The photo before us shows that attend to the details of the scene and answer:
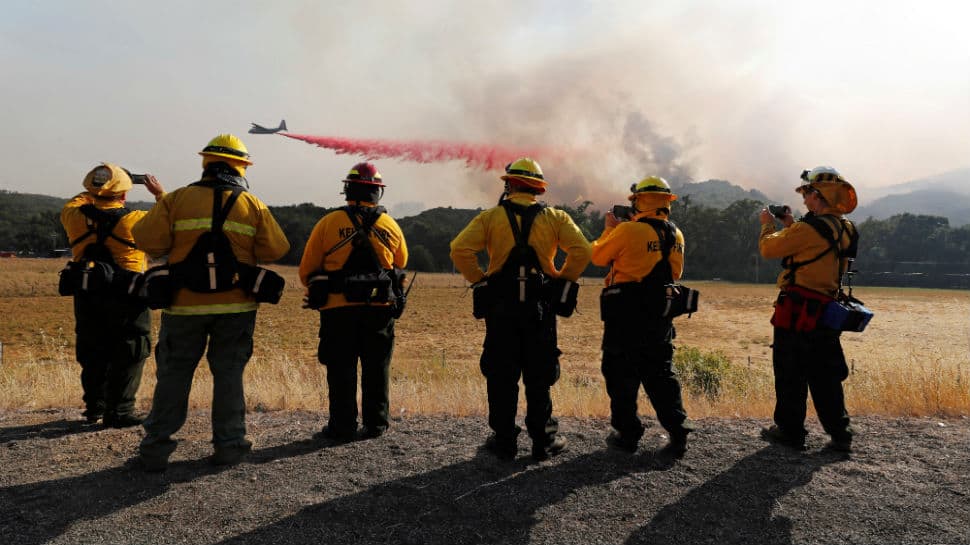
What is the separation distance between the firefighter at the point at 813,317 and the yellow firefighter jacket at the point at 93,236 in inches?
254

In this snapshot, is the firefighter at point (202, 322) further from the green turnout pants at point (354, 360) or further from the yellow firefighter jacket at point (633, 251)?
the yellow firefighter jacket at point (633, 251)

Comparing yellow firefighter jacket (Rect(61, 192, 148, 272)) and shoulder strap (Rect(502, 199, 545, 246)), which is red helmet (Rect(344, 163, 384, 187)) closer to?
shoulder strap (Rect(502, 199, 545, 246))

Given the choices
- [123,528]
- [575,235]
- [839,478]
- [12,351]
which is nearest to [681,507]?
[839,478]

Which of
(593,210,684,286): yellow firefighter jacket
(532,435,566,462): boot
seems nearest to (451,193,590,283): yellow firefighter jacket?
(593,210,684,286): yellow firefighter jacket

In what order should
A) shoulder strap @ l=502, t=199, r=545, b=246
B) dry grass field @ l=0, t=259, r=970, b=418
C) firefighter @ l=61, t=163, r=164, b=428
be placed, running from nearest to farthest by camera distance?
shoulder strap @ l=502, t=199, r=545, b=246 < firefighter @ l=61, t=163, r=164, b=428 < dry grass field @ l=0, t=259, r=970, b=418

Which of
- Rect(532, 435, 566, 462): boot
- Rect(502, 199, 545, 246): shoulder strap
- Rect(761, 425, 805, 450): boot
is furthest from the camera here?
Rect(761, 425, 805, 450): boot

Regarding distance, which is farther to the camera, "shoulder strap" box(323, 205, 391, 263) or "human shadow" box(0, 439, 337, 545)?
"shoulder strap" box(323, 205, 391, 263)

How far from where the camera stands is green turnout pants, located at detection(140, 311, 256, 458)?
4.58 m

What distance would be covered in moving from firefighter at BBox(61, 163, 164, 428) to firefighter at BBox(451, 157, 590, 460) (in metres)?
3.52

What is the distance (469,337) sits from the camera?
32281 millimetres

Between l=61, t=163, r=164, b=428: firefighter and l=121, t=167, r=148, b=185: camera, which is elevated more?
l=121, t=167, r=148, b=185: camera

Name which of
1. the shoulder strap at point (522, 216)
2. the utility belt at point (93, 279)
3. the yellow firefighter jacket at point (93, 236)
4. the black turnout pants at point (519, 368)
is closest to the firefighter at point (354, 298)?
the black turnout pants at point (519, 368)

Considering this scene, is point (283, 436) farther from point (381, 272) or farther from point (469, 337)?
point (469, 337)

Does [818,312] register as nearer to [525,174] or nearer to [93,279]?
[525,174]
